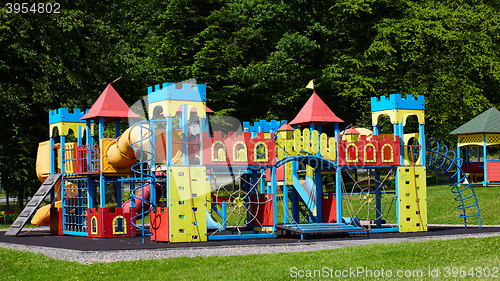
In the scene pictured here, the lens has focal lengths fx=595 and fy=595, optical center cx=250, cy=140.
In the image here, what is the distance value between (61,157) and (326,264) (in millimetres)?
12965

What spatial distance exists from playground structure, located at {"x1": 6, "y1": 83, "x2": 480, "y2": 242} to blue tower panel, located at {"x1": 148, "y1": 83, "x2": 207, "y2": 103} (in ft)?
0.10

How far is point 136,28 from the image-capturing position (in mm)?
36219

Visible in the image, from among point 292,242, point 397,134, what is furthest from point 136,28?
point 292,242

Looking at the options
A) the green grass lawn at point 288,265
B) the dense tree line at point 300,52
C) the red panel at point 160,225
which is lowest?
the green grass lawn at point 288,265

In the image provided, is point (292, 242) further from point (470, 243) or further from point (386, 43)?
point (386, 43)

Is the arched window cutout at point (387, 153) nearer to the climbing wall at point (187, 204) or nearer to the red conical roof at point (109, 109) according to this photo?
the climbing wall at point (187, 204)

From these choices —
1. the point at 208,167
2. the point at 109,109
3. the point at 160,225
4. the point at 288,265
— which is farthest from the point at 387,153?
the point at 109,109

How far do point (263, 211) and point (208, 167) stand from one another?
7.34ft

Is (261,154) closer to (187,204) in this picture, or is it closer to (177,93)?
(187,204)

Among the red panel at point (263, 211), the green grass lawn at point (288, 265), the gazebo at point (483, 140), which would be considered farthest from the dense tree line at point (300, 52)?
the green grass lawn at point (288, 265)

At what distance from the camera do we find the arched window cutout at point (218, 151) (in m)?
17.5

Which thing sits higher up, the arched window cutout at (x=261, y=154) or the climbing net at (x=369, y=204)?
the arched window cutout at (x=261, y=154)

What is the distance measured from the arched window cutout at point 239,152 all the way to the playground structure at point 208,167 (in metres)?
0.03

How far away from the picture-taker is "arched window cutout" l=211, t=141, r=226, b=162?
1750cm
